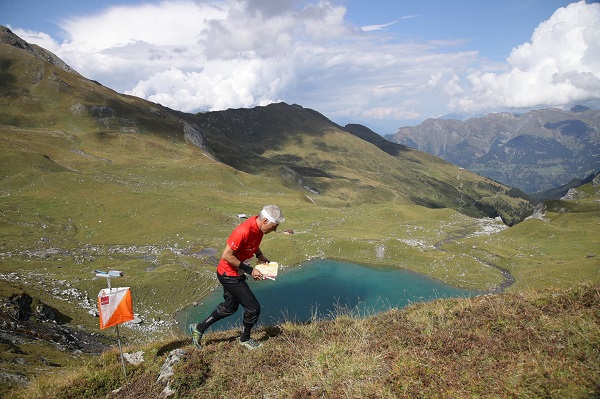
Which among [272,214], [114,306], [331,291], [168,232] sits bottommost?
[331,291]

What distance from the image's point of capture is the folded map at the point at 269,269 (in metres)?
10.4

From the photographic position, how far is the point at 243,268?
→ 10.6 metres

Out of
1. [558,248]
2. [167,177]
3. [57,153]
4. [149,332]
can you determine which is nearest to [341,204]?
[167,177]

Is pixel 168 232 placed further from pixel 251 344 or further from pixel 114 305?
pixel 251 344

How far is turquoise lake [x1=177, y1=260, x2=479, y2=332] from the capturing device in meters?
39.5

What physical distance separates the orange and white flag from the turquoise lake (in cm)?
2484

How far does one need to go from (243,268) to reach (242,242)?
2.77 feet

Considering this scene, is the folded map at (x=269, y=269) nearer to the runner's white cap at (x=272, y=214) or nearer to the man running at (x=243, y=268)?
the man running at (x=243, y=268)

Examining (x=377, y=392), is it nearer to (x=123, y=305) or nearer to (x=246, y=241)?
(x=246, y=241)

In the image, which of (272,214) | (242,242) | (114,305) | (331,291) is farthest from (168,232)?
(272,214)

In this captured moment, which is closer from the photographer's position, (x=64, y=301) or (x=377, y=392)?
(x=377, y=392)

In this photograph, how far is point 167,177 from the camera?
301ft

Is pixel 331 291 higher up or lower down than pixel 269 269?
lower down

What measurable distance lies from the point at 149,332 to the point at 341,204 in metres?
103
